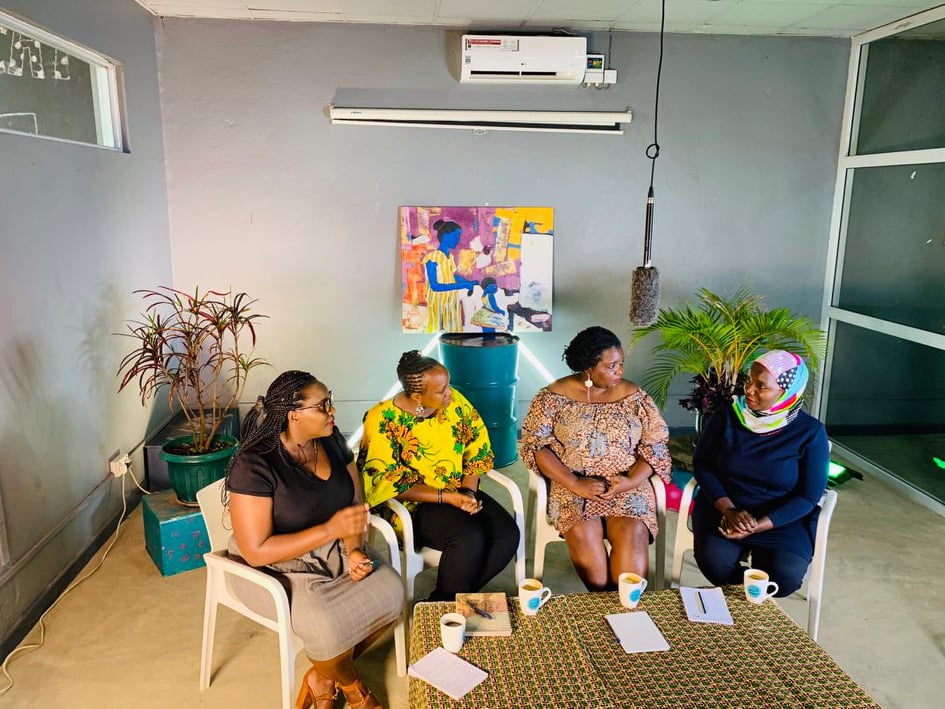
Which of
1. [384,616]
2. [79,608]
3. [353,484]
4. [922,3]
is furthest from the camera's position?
[922,3]

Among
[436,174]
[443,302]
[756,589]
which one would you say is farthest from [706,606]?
[436,174]

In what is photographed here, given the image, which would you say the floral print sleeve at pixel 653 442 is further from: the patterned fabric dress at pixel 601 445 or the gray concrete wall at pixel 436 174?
the gray concrete wall at pixel 436 174

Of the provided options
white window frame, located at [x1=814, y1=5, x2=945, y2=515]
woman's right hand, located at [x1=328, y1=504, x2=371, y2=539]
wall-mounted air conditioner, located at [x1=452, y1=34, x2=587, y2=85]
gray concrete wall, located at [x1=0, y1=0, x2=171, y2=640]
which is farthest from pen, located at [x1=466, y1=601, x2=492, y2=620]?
wall-mounted air conditioner, located at [x1=452, y1=34, x2=587, y2=85]

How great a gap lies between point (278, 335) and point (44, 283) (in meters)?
1.73

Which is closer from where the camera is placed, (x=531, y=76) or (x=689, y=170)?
(x=531, y=76)

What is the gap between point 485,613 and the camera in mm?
1922

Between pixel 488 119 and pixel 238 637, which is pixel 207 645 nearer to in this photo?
pixel 238 637

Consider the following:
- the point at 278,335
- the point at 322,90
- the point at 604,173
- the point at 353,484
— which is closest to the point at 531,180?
the point at 604,173

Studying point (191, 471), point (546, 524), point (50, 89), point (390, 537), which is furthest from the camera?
point (191, 471)

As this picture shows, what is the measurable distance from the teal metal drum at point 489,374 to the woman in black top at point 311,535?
6.05ft

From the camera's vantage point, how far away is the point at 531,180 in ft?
14.5

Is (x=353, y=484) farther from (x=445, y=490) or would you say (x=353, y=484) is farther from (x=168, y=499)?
(x=168, y=499)

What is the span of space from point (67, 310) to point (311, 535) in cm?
169

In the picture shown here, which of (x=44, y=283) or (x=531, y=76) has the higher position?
(x=531, y=76)
